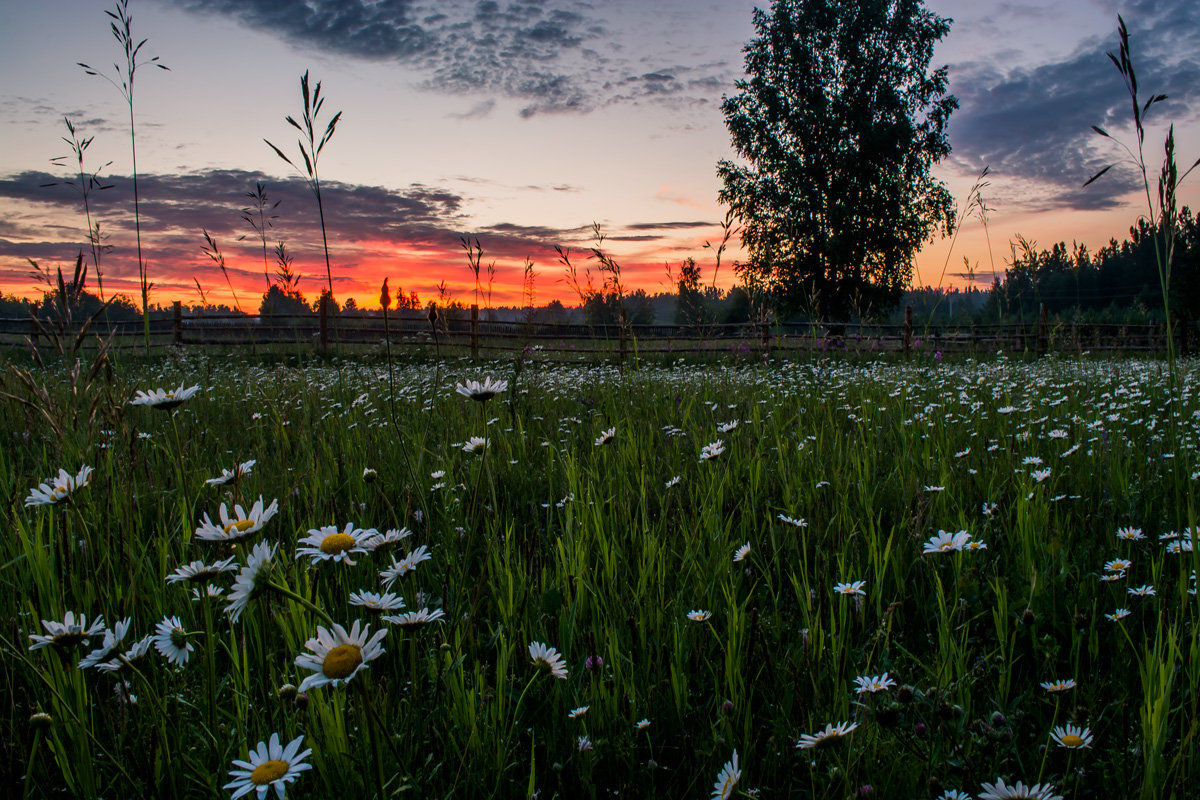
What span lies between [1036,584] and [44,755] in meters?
2.18

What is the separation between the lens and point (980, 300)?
96938 millimetres

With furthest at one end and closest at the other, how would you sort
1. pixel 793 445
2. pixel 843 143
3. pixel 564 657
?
pixel 843 143 → pixel 793 445 → pixel 564 657

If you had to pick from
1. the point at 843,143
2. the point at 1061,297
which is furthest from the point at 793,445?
the point at 1061,297

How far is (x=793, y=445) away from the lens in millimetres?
3217

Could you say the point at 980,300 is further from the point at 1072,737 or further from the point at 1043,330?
the point at 1072,737

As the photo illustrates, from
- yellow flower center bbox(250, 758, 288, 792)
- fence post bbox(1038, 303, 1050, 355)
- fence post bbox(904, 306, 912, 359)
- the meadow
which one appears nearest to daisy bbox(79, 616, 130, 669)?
the meadow

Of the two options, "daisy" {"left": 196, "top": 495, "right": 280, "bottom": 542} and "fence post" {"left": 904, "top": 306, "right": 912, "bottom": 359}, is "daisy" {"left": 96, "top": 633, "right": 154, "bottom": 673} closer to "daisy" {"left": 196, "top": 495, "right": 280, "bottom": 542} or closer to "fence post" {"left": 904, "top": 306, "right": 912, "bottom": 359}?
"daisy" {"left": 196, "top": 495, "right": 280, "bottom": 542}

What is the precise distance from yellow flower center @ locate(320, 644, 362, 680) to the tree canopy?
2369 cm

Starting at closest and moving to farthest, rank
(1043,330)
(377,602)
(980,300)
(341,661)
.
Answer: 1. (341,661)
2. (377,602)
3. (1043,330)
4. (980,300)

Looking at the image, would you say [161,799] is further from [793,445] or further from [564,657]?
[793,445]

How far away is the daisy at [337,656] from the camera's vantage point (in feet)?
2.52

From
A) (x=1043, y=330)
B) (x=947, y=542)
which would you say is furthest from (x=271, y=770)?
(x=1043, y=330)

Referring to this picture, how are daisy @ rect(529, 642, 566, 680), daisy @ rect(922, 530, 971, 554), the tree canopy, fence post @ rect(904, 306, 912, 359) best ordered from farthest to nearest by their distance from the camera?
1. the tree canopy
2. fence post @ rect(904, 306, 912, 359)
3. daisy @ rect(922, 530, 971, 554)
4. daisy @ rect(529, 642, 566, 680)

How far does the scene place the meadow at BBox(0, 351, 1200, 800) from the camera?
1052 millimetres
